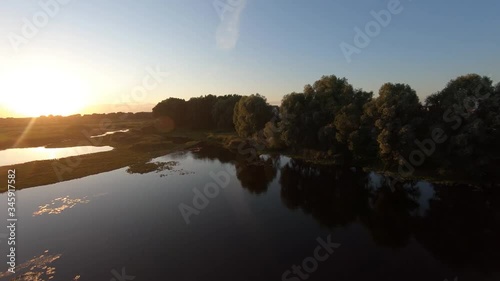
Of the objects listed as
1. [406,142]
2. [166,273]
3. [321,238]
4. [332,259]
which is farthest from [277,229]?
[406,142]

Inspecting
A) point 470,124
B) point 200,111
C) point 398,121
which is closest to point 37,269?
point 398,121

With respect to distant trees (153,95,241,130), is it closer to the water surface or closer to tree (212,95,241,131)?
tree (212,95,241,131)

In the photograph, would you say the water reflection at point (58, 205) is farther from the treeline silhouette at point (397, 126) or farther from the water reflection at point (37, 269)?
the treeline silhouette at point (397, 126)

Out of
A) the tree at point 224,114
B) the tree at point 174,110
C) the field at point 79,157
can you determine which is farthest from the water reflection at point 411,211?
the tree at point 174,110

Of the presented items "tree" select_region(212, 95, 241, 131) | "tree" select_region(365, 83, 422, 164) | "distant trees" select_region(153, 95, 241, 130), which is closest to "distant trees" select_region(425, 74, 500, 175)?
"tree" select_region(365, 83, 422, 164)

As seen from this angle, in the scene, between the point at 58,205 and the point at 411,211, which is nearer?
the point at 411,211

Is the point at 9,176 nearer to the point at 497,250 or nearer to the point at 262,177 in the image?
the point at 262,177

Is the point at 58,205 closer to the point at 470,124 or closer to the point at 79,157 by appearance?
the point at 79,157
